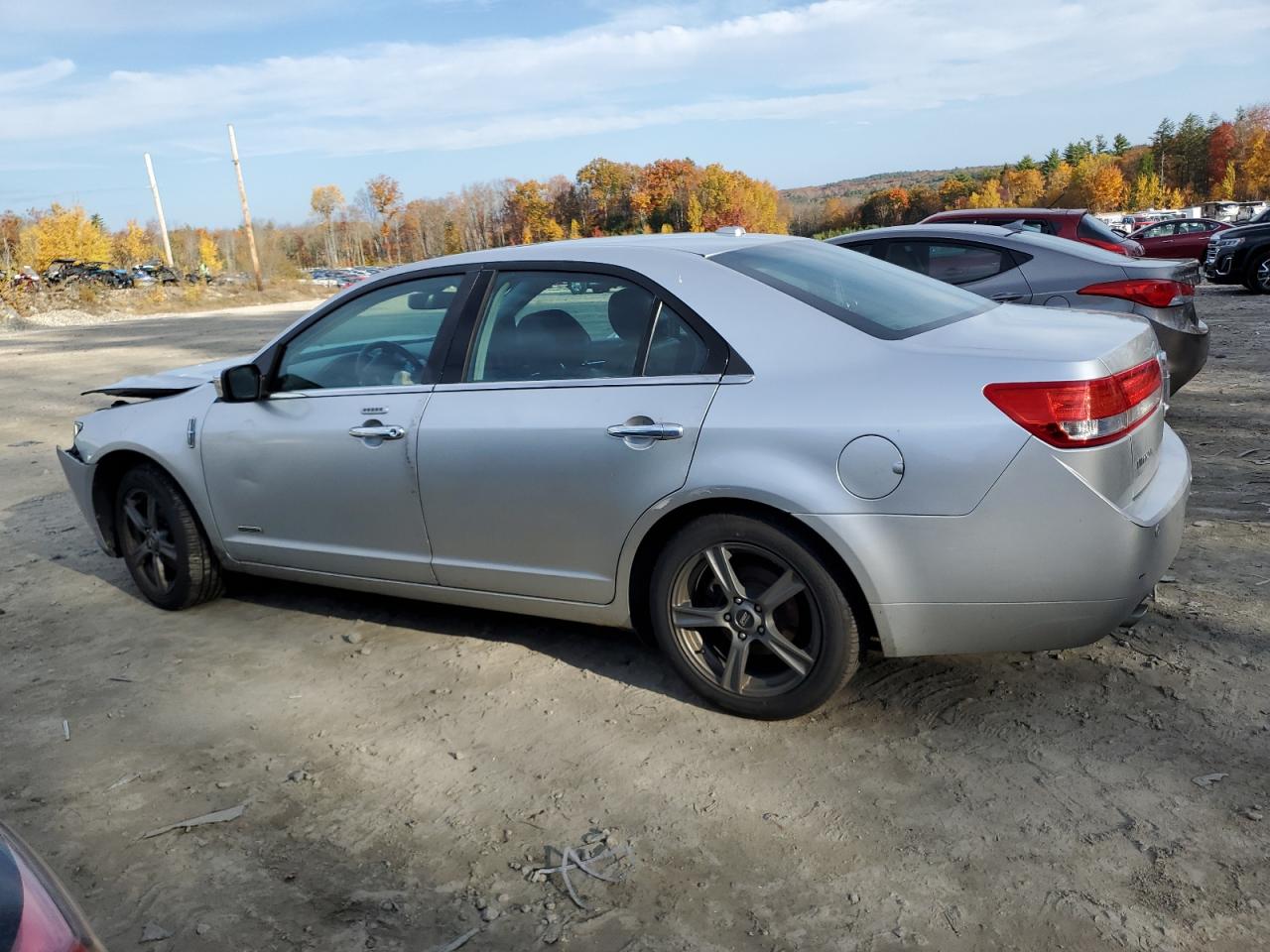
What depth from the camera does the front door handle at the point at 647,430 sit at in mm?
3270

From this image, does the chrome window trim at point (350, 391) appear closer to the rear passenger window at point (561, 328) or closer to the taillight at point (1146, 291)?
the rear passenger window at point (561, 328)

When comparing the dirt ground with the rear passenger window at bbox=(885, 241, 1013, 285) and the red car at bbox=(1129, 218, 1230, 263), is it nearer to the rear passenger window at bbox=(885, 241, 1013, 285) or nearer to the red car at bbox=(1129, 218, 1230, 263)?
the rear passenger window at bbox=(885, 241, 1013, 285)

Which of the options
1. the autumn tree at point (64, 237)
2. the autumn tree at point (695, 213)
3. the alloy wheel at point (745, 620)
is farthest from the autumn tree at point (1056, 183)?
the alloy wheel at point (745, 620)

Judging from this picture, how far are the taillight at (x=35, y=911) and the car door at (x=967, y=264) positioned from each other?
6583 millimetres

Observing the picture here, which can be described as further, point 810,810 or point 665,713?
point 665,713

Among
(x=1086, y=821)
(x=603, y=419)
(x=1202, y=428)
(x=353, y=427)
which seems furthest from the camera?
(x=1202, y=428)

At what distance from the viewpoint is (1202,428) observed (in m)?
7.06

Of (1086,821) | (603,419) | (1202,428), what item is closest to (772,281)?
(603,419)

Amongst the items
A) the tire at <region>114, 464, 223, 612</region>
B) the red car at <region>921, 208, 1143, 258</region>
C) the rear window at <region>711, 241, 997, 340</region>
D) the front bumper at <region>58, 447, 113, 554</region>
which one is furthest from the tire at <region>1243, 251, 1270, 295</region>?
the front bumper at <region>58, 447, 113, 554</region>

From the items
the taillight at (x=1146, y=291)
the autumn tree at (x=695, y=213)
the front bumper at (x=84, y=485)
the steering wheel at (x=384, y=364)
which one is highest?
the autumn tree at (x=695, y=213)

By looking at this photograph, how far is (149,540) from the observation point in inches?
190

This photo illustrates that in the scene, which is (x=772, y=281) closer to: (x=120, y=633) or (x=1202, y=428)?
(x=120, y=633)

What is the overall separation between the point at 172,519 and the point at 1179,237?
27.5 meters

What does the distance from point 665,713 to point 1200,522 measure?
3105 mm
